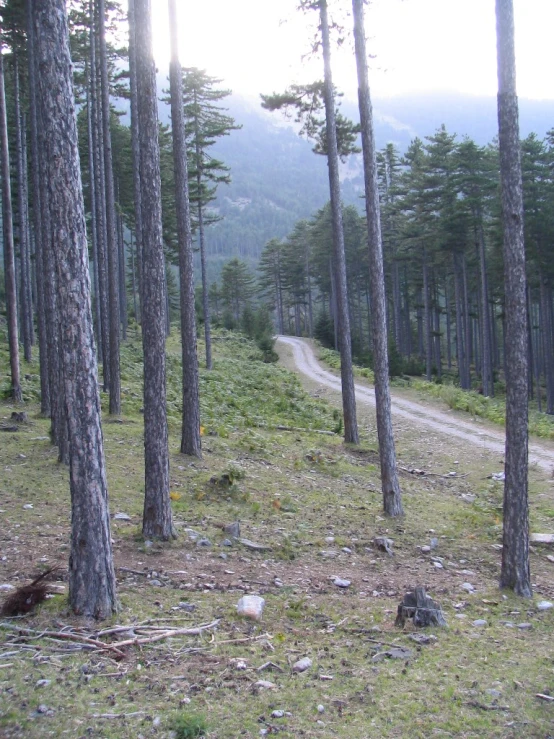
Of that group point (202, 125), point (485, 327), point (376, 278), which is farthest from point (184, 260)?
point (485, 327)

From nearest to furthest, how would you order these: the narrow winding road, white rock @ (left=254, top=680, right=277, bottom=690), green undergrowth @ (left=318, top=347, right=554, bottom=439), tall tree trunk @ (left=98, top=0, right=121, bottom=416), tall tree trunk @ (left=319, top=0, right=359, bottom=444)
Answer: white rock @ (left=254, top=680, right=277, bottom=690), tall tree trunk @ (left=319, top=0, right=359, bottom=444), tall tree trunk @ (left=98, top=0, right=121, bottom=416), the narrow winding road, green undergrowth @ (left=318, top=347, right=554, bottom=439)

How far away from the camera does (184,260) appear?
11.8 metres

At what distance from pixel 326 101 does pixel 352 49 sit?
3.62 m

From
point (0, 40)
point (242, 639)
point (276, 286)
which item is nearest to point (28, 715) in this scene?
point (242, 639)

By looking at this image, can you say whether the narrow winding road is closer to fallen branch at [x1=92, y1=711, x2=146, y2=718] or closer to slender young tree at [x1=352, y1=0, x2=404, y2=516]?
slender young tree at [x1=352, y1=0, x2=404, y2=516]

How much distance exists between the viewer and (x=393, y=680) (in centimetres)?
488

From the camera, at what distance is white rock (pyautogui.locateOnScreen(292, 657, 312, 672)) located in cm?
493

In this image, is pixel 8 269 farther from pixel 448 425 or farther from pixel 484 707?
pixel 484 707

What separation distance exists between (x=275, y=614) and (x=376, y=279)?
6075 mm

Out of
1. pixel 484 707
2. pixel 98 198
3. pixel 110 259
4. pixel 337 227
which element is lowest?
pixel 484 707

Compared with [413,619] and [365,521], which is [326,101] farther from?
[413,619]

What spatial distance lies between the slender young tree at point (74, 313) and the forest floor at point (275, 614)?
508mm

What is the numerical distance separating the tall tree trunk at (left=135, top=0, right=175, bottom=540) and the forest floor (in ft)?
1.53

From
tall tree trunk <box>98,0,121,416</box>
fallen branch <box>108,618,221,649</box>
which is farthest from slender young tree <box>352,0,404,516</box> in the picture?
tall tree trunk <box>98,0,121,416</box>
